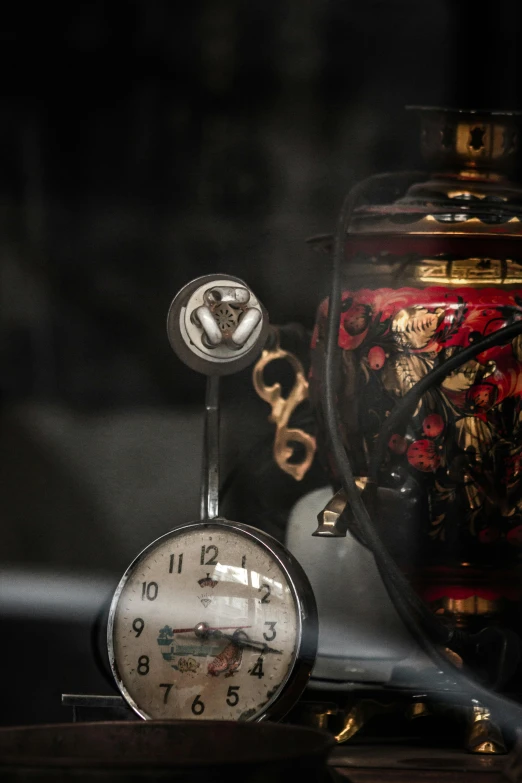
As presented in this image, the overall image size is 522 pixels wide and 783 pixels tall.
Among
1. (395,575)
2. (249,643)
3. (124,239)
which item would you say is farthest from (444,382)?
(124,239)

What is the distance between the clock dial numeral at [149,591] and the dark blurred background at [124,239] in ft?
0.71

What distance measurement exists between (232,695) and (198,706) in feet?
0.09

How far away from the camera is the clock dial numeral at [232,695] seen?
3.06 ft

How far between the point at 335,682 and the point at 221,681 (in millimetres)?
174

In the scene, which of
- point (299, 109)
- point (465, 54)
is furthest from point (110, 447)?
point (465, 54)

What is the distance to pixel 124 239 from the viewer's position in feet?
3.92

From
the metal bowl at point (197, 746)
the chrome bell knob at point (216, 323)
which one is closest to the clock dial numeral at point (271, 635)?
the metal bowl at point (197, 746)

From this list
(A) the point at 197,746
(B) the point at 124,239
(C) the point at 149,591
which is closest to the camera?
(A) the point at 197,746

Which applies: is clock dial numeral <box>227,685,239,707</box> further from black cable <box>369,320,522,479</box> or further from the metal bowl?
black cable <box>369,320,522,479</box>

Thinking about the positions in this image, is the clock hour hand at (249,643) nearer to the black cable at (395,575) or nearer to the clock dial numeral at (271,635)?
→ the clock dial numeral at (271,635)

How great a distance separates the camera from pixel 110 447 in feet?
3.91

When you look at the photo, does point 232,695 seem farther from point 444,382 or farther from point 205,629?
point 444,382

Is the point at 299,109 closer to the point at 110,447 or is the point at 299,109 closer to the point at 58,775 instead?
the point at 110,447

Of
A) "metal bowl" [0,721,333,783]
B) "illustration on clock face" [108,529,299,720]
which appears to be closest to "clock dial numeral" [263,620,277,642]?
"illustration on clock face" [108,529,299,720]
